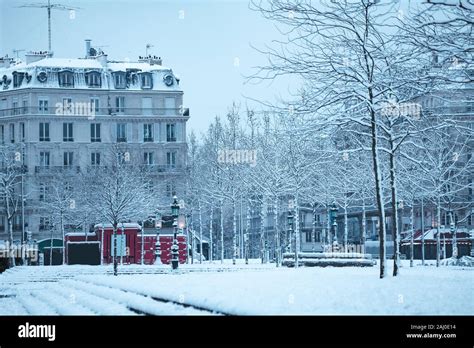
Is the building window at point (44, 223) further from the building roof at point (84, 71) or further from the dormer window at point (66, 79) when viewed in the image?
the dormer window at point (66, 79)

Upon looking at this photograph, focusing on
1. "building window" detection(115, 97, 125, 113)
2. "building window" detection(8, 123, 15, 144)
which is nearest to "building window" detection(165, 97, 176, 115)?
"building window" detection(115, 97, 125, 113)

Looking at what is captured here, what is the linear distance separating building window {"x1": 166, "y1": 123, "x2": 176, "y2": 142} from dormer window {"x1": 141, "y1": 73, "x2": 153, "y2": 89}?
1.07 metres

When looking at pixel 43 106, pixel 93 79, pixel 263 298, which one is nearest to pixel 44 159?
pixel 43 106

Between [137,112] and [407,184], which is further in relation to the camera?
[407,184]

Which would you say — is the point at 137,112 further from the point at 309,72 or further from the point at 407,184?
the point at 407,184

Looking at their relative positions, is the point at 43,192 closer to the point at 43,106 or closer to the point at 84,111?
the point at 43,106

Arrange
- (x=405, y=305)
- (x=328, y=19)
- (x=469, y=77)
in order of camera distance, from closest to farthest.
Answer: (x=405, y=305), (x=469, y=77), (x=328, y=19)

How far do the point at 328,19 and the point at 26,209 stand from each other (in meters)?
16.4

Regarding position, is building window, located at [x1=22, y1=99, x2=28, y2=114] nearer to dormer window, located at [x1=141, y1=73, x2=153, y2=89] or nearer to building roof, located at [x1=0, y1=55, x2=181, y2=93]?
building roof, located at [x1=0, y1=55, x2=181, y2=93]

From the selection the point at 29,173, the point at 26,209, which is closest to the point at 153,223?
the point at 26,209

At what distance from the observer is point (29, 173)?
26.9 m

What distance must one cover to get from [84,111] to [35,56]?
1.92m

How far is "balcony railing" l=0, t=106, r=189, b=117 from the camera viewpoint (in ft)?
71.6
